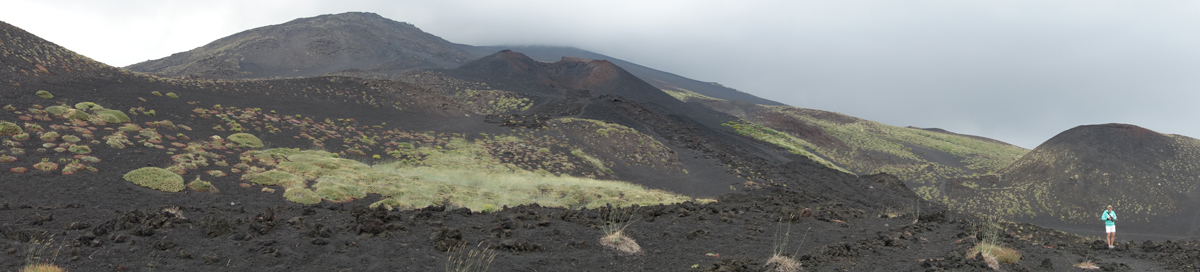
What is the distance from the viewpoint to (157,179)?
1518 cm

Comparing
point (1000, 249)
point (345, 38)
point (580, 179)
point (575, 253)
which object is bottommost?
point (580, 179)

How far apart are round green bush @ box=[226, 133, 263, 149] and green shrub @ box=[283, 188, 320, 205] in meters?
7.73

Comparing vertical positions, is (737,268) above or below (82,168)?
above

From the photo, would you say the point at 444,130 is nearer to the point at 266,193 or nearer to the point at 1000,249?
the point at 266,193

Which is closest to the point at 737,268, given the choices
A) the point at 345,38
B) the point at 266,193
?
the point at 266,193

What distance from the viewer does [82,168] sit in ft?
48.9

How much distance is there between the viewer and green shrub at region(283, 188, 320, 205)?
54.1 feet

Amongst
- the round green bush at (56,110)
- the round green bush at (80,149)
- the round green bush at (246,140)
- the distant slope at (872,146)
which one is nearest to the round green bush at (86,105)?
the round green bush at (56,110)

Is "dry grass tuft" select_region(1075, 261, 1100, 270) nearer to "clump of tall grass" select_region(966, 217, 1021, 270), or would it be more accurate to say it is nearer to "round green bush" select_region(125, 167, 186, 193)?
"clump of tall grass" select_region(966, 217, 1021, 270)

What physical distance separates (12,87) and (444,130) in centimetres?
2093

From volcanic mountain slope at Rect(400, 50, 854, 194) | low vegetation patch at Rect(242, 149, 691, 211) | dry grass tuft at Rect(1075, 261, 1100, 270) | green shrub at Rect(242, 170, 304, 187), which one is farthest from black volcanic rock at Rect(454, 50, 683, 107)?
dry grass tuft at Rect(1075, 261, 1100, 270)

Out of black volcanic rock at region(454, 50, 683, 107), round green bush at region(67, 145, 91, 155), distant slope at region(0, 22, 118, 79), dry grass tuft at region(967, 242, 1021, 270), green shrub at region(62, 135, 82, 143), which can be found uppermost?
black volcanic rock at region(454, 50, 683, 107)

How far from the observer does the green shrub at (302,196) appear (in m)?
16.5

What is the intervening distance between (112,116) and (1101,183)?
62.3 m
